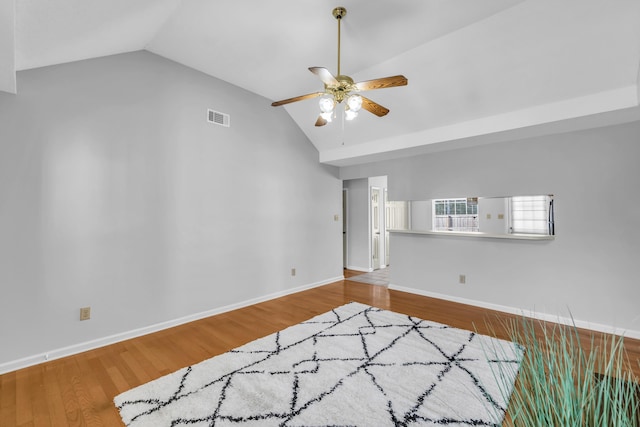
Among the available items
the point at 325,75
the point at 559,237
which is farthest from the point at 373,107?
the point at 559,237

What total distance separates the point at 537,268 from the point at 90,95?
17.8 feet

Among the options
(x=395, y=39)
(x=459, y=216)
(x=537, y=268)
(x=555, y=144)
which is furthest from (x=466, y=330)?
(x=395, y=39)

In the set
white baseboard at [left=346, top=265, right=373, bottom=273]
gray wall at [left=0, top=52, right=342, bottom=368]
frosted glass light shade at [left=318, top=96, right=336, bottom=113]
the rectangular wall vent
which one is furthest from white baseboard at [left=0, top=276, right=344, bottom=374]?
frosted glass light shade at [left=318, top=96, right=336, bottom=113]

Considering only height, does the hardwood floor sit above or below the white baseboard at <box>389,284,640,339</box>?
below

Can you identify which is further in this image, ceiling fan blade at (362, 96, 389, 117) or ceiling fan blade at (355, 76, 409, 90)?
ceiling fan blade at (362, 96, 389, 117)

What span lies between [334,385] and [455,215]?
3146 mm

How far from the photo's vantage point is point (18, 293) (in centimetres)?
255

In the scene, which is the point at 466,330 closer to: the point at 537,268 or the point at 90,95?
the point at 537,268

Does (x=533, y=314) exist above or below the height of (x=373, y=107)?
below

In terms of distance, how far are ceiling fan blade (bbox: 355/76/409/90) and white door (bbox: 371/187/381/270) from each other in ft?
14.2

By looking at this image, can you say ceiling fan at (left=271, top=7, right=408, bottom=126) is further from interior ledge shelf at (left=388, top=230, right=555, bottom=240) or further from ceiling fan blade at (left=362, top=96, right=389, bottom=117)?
interior ledge shelf at (left=388, top=230, right=555, bottom=240)

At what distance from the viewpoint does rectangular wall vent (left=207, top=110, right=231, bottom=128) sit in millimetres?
3840

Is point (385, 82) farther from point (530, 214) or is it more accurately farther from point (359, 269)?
point (359, 269)

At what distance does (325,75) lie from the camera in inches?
90.7
